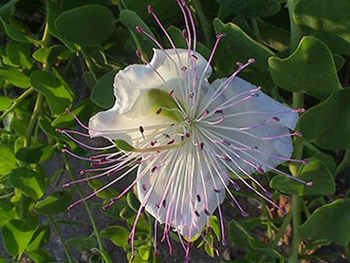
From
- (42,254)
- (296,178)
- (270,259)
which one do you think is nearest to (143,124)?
(296,178)

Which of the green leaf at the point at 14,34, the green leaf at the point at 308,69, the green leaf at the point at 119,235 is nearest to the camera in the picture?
the green leaf at the point at 308,69

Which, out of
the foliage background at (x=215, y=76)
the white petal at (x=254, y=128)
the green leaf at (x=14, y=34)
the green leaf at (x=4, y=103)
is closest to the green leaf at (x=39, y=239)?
the foliage background at (x=215, y=76)

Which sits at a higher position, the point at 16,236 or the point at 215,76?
the point at 215,76

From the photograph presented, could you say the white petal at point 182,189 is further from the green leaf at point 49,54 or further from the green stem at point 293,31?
the green leaf at point 49,54

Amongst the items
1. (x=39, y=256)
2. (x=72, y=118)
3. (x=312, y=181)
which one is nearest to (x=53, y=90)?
(x=72, y=118)

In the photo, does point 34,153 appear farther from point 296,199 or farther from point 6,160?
point 296,199

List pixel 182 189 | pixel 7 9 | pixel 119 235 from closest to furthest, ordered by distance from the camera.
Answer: pixel 182 189 → pixel 7 9 → pixel 119 235

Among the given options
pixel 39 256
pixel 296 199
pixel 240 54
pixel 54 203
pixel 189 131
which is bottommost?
pixel 39 256
